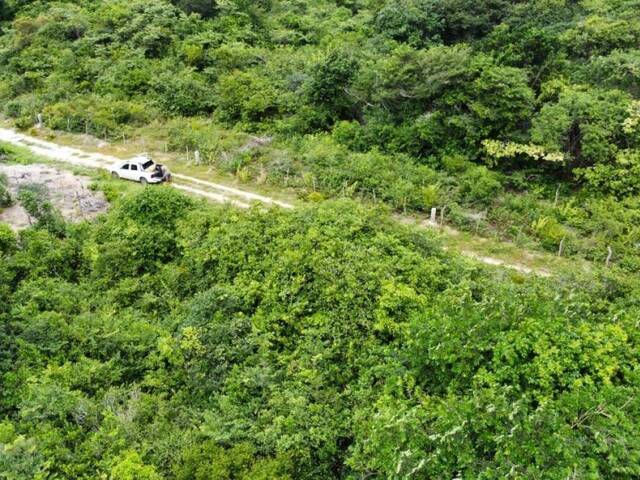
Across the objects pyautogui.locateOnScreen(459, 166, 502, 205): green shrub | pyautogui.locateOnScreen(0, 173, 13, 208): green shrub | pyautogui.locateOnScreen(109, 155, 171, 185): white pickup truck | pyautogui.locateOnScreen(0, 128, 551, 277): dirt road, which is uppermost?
pyautogui.locateOnScreen(459, 166, 502, 205): green shrub

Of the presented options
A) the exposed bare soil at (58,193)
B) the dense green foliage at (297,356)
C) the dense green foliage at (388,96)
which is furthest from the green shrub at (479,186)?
the exposed bare soil at (58,193)

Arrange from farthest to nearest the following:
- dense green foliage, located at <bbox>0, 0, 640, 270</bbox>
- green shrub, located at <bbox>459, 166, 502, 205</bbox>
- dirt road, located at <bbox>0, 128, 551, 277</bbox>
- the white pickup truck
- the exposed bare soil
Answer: the white pickup truck, dense green foliage, located at <bbox>0, 0, 640, 270</bbox>, green shrub, located at <bbox>459, 166, 502, 205</bbox>, the exposed bare soil, dirt road, located at <bbox>0, 128, 551, 277</bbox>

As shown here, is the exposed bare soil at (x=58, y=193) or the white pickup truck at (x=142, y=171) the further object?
the white pickup truck at (x=142, y=171)

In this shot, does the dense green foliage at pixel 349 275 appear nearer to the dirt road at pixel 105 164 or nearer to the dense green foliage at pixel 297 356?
the dense green foliage at pixel 297 356

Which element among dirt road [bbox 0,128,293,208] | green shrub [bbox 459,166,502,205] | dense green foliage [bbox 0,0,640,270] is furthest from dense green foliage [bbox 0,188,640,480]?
dense green foliage [bbox 0,0,640,270]

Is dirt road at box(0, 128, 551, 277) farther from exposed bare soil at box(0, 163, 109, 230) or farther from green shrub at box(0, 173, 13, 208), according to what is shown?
green shrub at box(0, 173, 13, 208)

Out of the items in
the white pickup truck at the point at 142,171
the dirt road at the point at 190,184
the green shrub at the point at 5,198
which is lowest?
the green shrub at the point at 5,198

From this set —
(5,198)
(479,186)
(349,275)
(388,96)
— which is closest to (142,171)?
(5,198)
